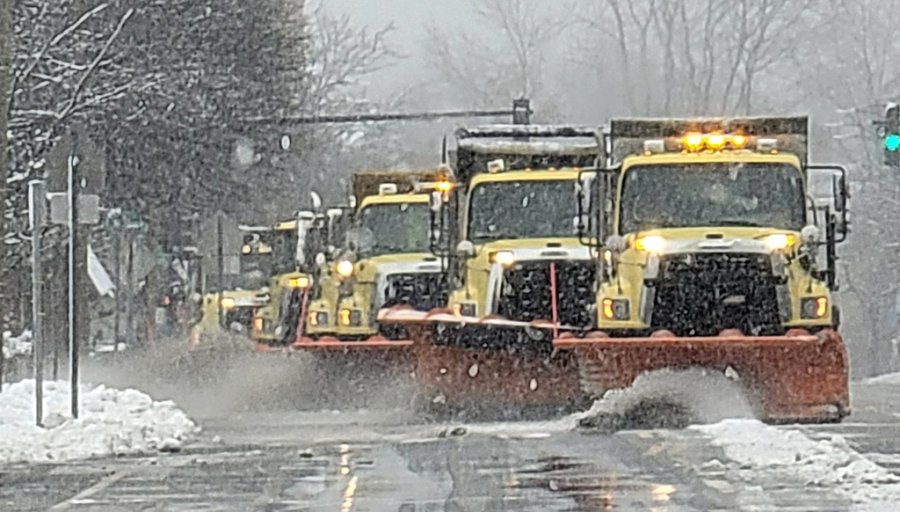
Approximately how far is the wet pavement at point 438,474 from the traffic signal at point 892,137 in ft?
34.9

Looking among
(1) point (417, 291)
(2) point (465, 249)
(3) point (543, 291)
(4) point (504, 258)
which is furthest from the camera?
(1) point (417, 291)


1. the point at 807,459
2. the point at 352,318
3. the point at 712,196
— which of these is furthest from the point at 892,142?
the point at 807,459

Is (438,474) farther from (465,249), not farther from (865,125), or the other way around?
(865,125)

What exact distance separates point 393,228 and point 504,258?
4.72 metres

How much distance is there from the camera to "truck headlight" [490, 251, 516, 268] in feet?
66.8

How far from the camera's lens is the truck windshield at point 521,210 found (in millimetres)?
21484

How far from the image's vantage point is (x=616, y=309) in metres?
18.1

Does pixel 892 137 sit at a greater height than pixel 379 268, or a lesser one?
greater

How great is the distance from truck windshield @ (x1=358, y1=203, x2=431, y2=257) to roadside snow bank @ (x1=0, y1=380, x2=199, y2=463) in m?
4.60

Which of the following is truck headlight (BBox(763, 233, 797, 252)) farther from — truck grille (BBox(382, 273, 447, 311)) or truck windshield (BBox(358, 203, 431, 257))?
truck windshield (BBox(358, 203, 431, 257))

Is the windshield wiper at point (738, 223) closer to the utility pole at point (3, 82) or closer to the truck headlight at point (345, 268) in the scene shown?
the truck headlight at point (345, 268)

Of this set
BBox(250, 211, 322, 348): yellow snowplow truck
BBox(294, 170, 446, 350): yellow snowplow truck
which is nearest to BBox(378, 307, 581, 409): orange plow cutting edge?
BBox(294, 170, 446, 350): yellow snowplow truck

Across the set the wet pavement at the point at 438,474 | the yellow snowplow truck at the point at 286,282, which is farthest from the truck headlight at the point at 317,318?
the wet pavement at the point at 438,474

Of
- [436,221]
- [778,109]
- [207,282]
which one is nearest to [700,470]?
[436,221]
